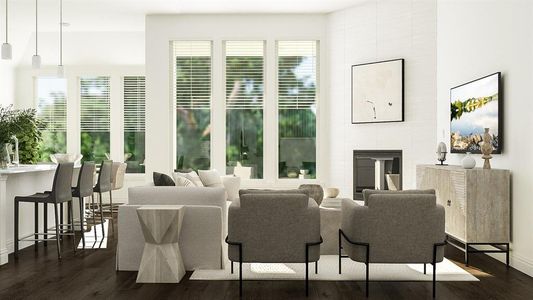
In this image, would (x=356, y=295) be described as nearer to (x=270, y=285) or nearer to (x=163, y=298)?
(x=270, y=285)

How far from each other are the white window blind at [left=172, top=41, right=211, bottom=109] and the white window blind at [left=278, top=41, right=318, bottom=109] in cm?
142

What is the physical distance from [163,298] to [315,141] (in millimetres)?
5980

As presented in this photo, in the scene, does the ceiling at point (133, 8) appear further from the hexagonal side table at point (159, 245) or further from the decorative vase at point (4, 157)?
the hexagonal side table at point (159, 245)

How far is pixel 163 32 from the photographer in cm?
945

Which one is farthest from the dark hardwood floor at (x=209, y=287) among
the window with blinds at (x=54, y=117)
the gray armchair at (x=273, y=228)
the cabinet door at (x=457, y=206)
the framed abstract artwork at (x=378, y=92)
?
the window with blinds at (x=54, y=117)

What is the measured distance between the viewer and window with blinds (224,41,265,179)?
9.51m

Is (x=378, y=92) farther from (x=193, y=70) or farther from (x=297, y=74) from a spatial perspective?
(x=193, y=70)

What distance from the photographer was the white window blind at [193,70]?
375 inches

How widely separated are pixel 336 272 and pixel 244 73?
5.63m

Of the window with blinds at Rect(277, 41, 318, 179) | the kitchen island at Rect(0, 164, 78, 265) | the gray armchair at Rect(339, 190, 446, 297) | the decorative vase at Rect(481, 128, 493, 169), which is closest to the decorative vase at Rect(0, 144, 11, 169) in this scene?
the kitchen island at Rect(0, 164, 78, 265)

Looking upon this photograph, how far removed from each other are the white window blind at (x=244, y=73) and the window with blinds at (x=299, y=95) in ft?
1.28

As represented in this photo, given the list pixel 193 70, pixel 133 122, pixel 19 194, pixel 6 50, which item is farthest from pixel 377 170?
pixel 6 50

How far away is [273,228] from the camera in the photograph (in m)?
4.05

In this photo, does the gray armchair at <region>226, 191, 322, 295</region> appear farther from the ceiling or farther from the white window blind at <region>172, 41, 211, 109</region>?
the white window blind at <region>172, 41, 211, 109</region>
